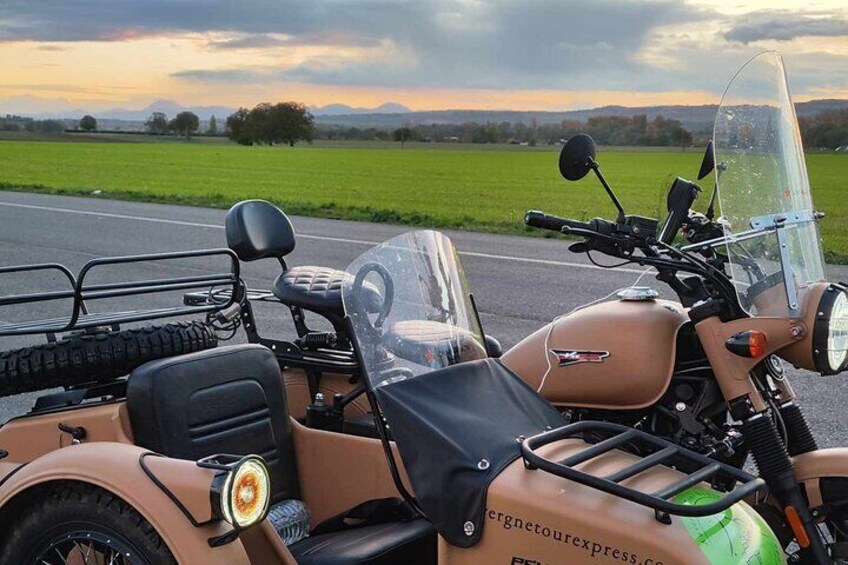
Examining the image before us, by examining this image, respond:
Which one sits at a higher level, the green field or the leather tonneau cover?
the leather tonneau cover

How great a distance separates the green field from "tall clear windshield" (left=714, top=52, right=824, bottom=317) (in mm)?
309

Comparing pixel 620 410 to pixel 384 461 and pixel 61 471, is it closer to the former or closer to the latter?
pixel 384 461

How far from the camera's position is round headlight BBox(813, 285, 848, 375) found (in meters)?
3.51

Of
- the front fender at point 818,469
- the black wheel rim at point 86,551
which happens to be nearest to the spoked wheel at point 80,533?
the black wheel rim at point 86,551

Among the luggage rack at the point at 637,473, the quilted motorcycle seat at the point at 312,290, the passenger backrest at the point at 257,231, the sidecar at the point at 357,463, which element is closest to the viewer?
the luggage rack at the point at 637,473

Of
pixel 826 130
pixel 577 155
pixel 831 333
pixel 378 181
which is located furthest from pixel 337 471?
pixel 378 181

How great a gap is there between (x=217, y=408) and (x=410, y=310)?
87 cm

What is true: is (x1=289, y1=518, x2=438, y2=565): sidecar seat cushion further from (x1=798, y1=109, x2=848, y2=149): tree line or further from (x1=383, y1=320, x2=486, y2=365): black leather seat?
(x1=798, y1=109, x2=848, y2=149): tree line

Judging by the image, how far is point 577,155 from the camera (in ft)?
12.4

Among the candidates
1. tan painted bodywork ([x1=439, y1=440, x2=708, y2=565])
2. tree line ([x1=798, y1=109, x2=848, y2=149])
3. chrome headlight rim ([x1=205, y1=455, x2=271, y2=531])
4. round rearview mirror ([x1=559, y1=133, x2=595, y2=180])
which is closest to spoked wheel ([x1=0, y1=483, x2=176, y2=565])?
chrome headlight rim ([x1=205, y1=455, x2=271, y2=531])

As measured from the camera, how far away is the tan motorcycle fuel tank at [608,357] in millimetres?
3719

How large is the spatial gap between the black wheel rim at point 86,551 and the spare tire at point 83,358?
2.07 ft

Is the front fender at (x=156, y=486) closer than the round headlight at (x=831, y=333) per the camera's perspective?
Yes

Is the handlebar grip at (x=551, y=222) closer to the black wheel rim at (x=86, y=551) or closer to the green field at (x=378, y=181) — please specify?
the green field at (x=378, y=181)
